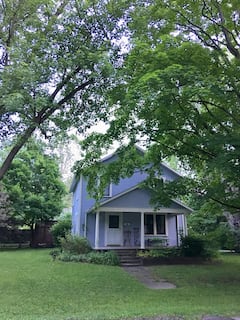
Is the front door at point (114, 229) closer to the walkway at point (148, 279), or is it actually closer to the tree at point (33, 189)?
the walkway at point (148, 279)

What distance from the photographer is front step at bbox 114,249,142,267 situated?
15.7 metres

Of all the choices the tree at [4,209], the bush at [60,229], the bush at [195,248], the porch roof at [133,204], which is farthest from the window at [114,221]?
the tree at [4,209]

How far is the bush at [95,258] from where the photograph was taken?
1540cm

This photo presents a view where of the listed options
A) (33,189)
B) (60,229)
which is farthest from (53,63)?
(33,189)

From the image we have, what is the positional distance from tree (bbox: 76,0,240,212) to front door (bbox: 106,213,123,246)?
26.3 feet

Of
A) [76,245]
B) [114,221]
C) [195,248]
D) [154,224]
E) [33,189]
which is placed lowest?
[195,248]

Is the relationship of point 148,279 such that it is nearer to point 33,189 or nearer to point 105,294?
point 105,294

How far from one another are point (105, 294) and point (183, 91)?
585cm

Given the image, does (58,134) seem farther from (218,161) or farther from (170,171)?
(170,171)

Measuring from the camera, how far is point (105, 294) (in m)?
8.53

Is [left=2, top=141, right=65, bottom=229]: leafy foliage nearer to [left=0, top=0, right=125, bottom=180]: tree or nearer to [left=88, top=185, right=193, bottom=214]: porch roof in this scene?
[left=88, top=185, right=193, bottom=214]: porch roof

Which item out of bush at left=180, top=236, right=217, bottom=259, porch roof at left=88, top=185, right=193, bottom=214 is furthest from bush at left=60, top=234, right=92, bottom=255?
bush at left=180, top=236, right=217, bottom=259

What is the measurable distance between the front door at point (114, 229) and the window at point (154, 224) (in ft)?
5.78

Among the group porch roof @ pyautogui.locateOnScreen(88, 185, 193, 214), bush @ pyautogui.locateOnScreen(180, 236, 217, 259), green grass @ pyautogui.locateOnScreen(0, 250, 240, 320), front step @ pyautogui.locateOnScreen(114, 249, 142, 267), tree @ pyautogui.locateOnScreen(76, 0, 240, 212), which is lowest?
green grass @ pyautogui.locateOnScreen(0, 250, 240, 320)
